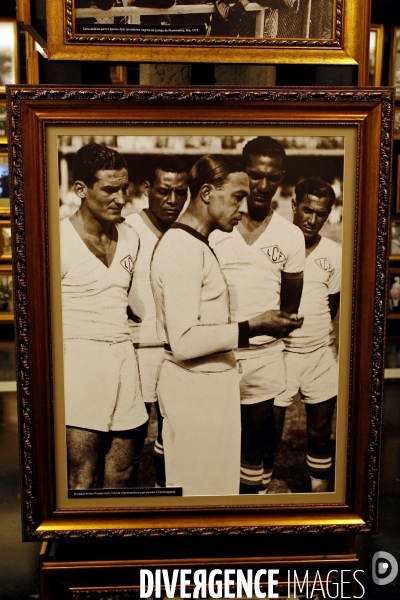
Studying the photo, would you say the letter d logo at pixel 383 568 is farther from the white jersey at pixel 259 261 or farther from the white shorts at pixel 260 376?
the white jersey at pixel 259 261

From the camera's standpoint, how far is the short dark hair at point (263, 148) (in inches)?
35.4

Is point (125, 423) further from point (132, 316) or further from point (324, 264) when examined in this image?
point (324, 264)

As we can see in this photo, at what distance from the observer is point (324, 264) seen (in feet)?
3.08

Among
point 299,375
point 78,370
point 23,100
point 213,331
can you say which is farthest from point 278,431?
point 23,100

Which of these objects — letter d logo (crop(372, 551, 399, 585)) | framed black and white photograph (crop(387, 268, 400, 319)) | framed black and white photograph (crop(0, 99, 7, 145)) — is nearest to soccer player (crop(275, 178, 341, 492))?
letter d logo (crop(372, 551, 399, 585))

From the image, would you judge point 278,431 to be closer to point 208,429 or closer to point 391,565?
point 208,429

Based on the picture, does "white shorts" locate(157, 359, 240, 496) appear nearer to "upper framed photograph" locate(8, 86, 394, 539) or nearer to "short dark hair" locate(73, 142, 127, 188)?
"upper framed photograph" locate(8, 86, 394, 539)

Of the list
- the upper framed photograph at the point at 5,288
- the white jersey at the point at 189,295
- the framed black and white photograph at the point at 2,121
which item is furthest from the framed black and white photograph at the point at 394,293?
the white jersey at the point at 189,295

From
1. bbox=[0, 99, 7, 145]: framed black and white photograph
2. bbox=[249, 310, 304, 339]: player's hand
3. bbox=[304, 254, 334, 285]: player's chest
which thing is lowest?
bbox=[249, 310, 304, 339]: player's hand

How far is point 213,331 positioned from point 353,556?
49 centimetres

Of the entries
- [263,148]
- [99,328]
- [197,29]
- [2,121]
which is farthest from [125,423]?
[2,121]

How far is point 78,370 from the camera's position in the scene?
3.07 ft

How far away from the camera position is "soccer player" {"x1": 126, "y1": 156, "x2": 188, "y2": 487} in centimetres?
90

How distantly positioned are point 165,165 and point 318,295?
0.33 metres
